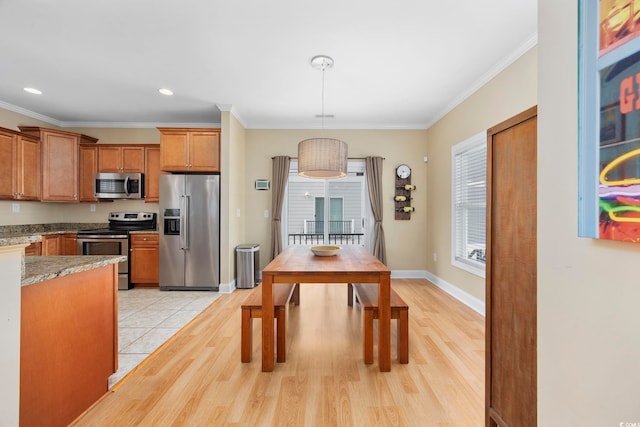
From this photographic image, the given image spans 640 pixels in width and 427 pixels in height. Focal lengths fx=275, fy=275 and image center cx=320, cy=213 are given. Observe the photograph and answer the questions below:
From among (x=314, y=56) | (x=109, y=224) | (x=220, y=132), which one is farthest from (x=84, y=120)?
(x=314, y=56)

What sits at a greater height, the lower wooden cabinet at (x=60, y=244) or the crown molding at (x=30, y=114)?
the crown molding at (x=30, y=114)

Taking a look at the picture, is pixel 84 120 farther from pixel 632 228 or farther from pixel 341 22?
pixel 632 228

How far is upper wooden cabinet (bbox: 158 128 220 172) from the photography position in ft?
13.5

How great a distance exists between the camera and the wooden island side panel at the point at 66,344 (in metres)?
1.23

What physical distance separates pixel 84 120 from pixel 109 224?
1806mm

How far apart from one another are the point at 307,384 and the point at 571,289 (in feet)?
5.37

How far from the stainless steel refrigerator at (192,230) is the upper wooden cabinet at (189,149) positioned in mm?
233

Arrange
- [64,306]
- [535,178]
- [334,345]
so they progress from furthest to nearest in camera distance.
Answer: [334,345] < [64,306] < [535,178]


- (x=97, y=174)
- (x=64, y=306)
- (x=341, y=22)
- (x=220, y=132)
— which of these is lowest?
(x=64, y=306)

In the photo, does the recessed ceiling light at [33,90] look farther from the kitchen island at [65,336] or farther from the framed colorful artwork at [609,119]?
the framed colorful artwork at [609,119]

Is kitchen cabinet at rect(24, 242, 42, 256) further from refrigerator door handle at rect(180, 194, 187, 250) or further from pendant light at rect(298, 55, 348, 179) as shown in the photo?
pendant light at rect(298, 55, 348, 179)

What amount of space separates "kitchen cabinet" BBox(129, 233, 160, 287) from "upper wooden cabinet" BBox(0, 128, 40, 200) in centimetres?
150

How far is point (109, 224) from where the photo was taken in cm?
471

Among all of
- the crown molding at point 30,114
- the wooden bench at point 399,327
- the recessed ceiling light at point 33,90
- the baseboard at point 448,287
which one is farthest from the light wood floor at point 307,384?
the crown molding at point 30,114
